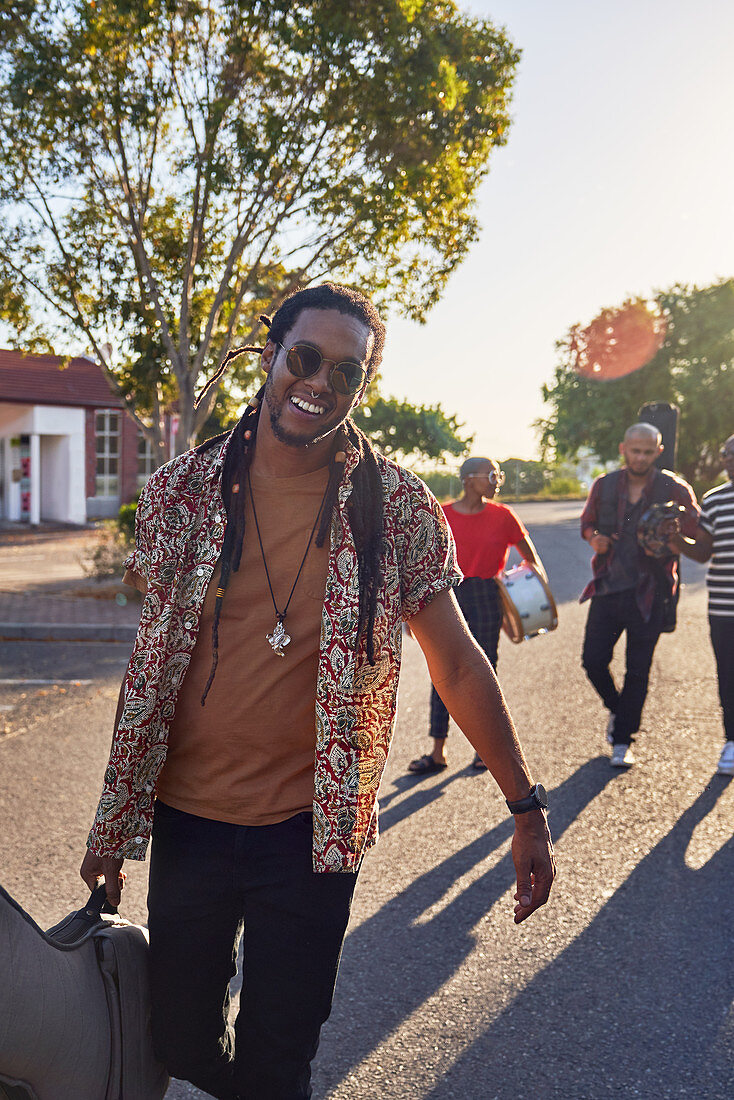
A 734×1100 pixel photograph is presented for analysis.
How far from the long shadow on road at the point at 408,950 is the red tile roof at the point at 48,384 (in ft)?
88.0

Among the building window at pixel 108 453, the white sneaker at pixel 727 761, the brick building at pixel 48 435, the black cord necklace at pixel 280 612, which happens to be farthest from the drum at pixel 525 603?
the building window at pixel 108 453

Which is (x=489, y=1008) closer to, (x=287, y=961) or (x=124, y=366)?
(x=287, y=961)

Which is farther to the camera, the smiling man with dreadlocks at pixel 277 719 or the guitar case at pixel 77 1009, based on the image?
the smiling man with dreadlocks at pixel 277 719

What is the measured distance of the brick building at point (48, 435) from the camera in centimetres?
3020

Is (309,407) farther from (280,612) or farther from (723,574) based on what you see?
(723,574)

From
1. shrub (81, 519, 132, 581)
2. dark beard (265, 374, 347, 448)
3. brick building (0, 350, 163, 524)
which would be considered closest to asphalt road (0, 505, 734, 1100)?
dark beard (265, 374, 347, 448)

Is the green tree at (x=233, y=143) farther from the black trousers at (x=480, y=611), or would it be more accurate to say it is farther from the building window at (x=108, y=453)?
the building window at (x=108, y=453)

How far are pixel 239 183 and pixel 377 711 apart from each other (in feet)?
35.6

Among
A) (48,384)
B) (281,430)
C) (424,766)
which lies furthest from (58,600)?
(48,384)

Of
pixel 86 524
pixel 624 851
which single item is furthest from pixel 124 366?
pixel 86 524

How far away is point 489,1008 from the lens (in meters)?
3.48

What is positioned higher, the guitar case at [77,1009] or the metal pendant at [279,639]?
the metal pendant at [279,639]

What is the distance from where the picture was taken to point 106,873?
7.50 feet

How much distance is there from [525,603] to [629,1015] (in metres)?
3.49
